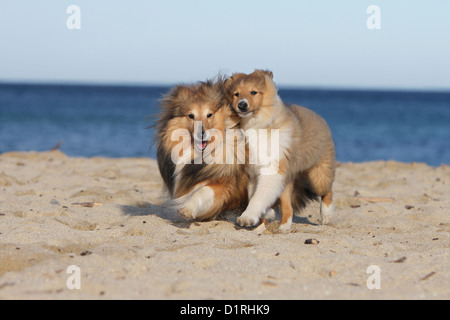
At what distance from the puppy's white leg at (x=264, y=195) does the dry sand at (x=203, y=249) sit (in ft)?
→ 0.59

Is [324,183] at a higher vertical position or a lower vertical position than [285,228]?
higher

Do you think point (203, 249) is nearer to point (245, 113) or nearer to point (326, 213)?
point (245, 113)

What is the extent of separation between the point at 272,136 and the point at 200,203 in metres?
0.89

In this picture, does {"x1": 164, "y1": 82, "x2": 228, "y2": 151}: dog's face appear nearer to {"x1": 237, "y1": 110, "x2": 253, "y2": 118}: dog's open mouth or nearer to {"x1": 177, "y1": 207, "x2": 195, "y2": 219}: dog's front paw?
{"x1": 237, "y1": 110, "x2": 253, "y2": 118}: dog's open mouth

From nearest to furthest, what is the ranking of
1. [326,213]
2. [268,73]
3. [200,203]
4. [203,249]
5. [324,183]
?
[203,249]
[200,203]
[268,73]
[324,183]
[326,213]

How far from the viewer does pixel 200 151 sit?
17.8 feet

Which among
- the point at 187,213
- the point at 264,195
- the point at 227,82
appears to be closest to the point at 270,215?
the point at 264,195

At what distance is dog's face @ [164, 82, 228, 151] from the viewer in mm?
5254

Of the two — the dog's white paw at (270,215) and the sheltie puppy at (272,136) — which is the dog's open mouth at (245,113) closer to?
the sheltie puppy at (272,136)

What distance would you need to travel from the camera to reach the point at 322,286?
3410 mm

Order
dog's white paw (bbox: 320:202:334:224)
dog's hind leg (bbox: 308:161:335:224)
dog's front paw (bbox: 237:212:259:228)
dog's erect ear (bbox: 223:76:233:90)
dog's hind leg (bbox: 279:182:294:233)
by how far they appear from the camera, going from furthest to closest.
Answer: dog's white paw (bbox: 320:202:334:224)
dog's hind leg (bbox: 308:161:335:224)
dog's erect ear (bbox: 223:76:233:90)
dog's hind leg (bbox: 279:182:294:233)
dog's front paw (bbox: 237:212:259:228)

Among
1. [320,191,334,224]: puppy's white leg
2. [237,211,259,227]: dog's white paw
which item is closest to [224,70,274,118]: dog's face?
[237,211,259,227]: dog's white paw
